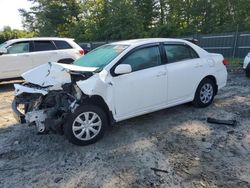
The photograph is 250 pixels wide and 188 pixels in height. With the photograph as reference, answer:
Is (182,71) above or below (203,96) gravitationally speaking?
above

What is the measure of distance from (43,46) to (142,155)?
8033 millimetres

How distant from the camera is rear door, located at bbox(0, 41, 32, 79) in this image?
424 inches

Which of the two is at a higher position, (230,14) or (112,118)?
(230,14)

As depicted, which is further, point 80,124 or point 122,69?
point 122,69

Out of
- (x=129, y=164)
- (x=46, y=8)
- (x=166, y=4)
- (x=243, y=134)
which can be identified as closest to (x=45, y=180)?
(x=129, y=164)

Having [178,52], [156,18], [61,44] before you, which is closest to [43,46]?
[61,44]

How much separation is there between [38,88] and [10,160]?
1.22 m

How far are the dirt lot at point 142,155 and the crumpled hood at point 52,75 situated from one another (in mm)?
1019

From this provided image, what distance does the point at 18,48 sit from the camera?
11008mm

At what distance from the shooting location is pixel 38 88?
200 inches

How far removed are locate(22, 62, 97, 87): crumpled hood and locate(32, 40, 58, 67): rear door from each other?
5.88 metres

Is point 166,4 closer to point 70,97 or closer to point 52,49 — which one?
point 52,49

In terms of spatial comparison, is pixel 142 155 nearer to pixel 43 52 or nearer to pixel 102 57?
pixel 102 57

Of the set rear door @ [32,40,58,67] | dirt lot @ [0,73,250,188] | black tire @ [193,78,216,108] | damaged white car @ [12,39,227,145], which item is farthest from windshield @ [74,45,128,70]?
rear door @ [32,40,58,67]
